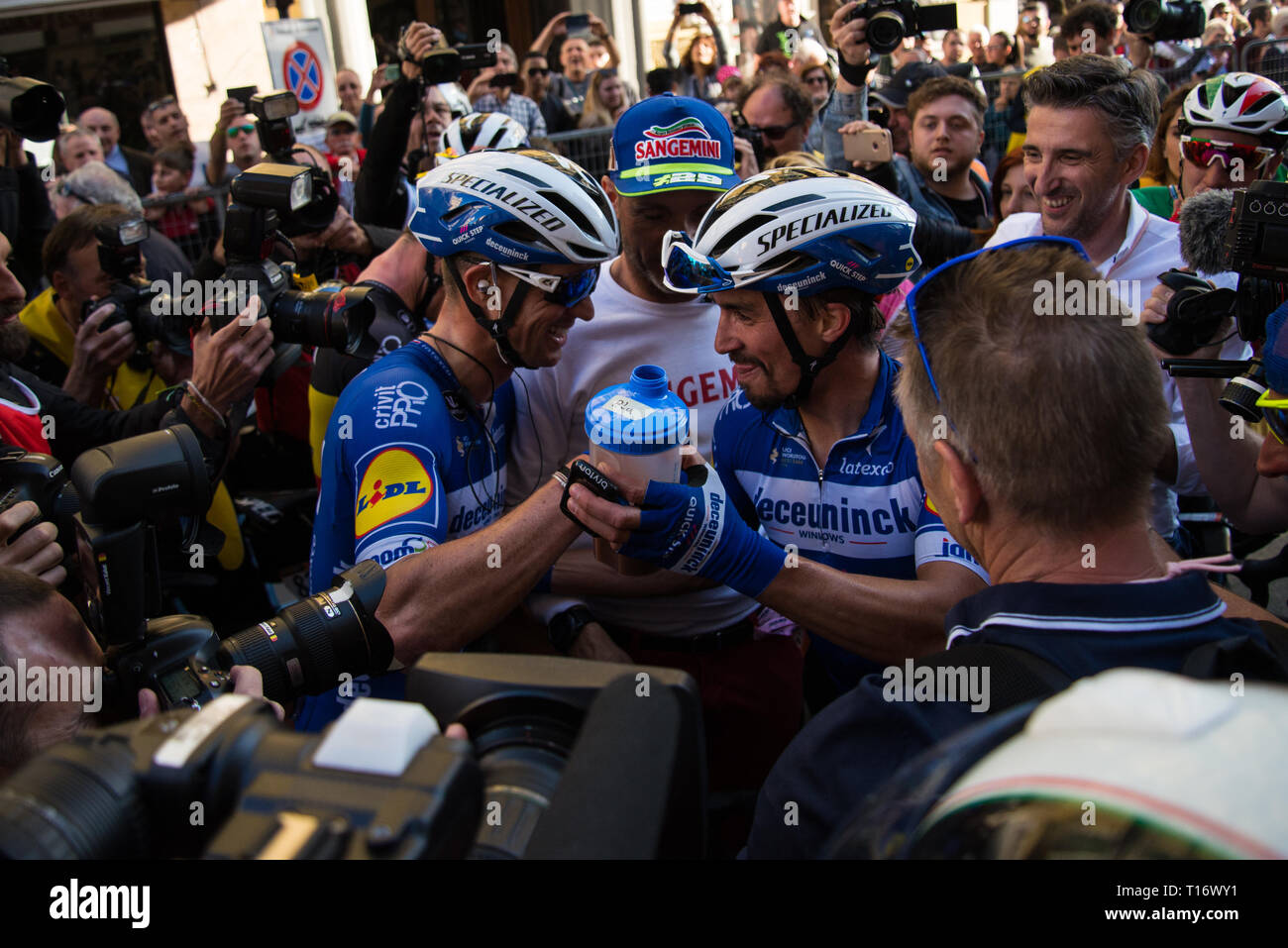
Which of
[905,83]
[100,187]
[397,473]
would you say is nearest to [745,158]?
[905,83]

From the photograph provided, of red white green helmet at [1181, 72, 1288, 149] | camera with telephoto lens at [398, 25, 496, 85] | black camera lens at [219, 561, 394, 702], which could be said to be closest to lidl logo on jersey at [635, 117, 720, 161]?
black camera lens at [219, 561, 394, 702]

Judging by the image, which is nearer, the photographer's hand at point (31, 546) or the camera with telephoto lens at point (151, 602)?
the camera with telephoto lens at point (151, 602)

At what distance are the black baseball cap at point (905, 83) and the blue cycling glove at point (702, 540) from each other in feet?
19.7

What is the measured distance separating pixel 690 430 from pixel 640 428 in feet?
3.07

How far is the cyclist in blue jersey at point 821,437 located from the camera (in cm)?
222

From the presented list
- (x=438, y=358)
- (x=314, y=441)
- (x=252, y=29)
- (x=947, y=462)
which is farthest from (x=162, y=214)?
A: (x=252, y=29)

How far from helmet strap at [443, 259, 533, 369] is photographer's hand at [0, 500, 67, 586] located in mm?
1165

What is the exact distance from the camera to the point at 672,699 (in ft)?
3.35

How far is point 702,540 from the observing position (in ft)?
7.03

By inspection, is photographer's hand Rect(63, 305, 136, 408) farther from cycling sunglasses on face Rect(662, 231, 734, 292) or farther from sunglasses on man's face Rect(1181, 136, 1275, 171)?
sunglasses on man's face Rect(1181, 136, 1275, 171)

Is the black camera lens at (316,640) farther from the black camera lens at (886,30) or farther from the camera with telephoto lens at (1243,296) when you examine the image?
the black camera lens at (886,30)

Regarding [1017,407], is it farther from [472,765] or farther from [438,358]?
[438,358]

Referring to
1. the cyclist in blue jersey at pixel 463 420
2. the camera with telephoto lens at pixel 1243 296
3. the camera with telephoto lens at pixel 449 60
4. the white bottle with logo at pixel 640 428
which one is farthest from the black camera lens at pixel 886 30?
the white bottle with logo at pixel 640 428
